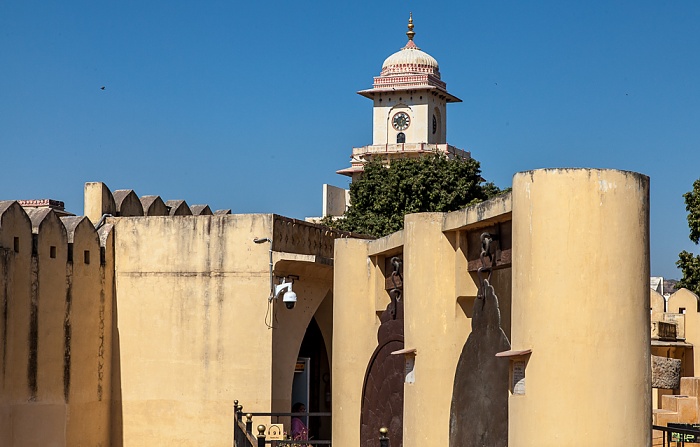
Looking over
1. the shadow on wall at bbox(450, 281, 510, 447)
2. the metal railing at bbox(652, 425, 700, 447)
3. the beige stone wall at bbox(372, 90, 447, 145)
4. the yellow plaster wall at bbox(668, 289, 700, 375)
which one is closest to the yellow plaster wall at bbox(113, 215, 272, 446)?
the metal railing at bbox(652, 425, 700, 447)

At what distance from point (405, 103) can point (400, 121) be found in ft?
3.04

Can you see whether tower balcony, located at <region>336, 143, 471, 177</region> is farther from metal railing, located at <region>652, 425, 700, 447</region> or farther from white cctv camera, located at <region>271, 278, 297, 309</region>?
metal railing, located at <region>652, 425, 700, 447</region>

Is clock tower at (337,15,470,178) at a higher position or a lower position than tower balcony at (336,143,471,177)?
higher

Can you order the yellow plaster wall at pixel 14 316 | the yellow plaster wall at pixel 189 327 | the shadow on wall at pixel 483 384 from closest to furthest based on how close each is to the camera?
the shadow on wall at pixel 483 384 < the yellow plaster wall at pixel 14 316 < the yellow plaster wall at pixel 189 327

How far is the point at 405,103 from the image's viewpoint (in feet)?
193

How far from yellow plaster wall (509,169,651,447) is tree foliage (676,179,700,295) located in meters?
19.4

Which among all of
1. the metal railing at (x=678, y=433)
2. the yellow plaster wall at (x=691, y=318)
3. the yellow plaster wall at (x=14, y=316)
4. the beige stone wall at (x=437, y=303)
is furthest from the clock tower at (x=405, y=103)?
the beige stone wall at (x=437, y=303)

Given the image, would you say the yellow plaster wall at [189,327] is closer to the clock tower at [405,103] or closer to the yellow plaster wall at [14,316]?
the yellow plaster wall at [14,316]

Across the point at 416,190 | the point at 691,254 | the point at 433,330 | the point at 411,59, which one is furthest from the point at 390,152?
the point at 433,330

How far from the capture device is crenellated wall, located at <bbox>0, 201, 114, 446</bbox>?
13914 millimetres

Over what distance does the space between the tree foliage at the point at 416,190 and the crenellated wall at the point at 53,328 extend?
17678mm

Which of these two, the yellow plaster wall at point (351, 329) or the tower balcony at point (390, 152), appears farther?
the tower balcony at point (390, 152)

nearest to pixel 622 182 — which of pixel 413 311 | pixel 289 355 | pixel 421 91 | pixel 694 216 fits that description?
pixel 413 311

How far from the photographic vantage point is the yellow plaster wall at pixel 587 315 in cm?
580
